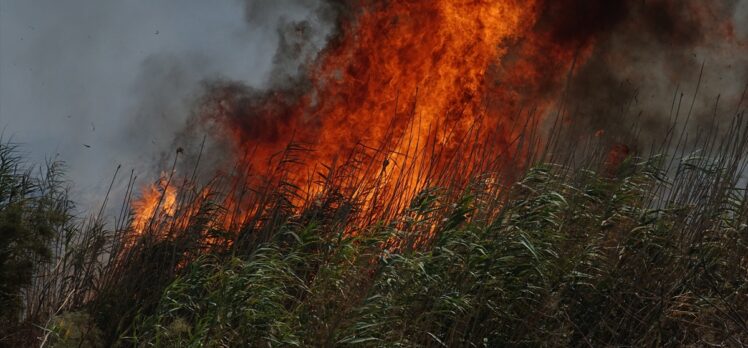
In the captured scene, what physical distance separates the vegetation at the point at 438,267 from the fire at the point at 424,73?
2.97 metres

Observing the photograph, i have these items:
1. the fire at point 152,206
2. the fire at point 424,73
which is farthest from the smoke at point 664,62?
the fire at point 152,206

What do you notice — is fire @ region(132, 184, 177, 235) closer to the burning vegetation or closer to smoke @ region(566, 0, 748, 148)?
the burning vegetation

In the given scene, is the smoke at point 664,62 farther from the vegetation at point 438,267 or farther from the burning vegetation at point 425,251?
the vegetation at point 438,267

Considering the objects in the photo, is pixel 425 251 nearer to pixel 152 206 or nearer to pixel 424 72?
pixel 152 206

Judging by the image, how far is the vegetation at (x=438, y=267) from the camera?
258 inches

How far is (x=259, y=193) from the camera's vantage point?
8367 millimetres

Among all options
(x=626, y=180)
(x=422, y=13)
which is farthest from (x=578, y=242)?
(x=422, y=13)

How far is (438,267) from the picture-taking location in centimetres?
677

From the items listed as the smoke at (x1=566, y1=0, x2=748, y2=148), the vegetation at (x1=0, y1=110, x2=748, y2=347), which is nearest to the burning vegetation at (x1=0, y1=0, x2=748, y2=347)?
the vegetation at (x1=0, y1=110, x2=748, y2=347)

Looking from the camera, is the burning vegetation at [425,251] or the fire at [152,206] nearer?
the burning vegetation at [425,251]

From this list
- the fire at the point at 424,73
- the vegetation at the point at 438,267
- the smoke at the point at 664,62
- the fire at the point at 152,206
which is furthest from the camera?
the smoke at the point at 664,62

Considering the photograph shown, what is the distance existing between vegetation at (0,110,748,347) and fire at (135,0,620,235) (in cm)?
297

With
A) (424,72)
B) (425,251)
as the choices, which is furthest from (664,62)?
(425,251)

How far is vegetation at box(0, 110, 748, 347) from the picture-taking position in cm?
656
